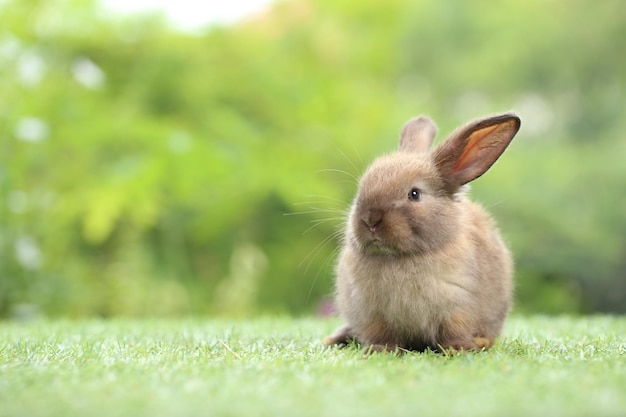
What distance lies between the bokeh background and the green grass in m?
2.94

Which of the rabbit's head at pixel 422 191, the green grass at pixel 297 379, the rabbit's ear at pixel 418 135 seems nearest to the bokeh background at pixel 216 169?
the rabbit's ear at pixel 418 135

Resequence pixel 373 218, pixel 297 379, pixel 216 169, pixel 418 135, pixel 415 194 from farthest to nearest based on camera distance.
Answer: pixel 216 169
pixel 418 135
pixel 415 194
pixel 373 218
pixel 297 379

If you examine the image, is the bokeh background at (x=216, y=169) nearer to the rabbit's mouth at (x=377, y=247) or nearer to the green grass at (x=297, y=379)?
the rabbit's mouth at (x=377, y=247)

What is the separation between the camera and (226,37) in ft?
27.6

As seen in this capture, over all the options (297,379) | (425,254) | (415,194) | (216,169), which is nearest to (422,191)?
(415,194)

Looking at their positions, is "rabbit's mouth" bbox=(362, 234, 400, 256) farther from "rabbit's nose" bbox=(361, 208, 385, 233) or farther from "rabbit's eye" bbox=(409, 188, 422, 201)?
"rabbit's eye" bbox=(409, 188, 422, 201)

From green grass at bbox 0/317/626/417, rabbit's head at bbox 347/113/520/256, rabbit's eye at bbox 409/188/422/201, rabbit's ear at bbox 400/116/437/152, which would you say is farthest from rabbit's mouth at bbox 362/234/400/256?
rabbit's ear at bbox 400/116/437/152

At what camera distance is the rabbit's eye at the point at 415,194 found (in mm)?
2982

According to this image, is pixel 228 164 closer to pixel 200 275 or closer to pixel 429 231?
pixel 200 275

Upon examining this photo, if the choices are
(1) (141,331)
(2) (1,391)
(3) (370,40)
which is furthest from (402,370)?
(3) (370,40)

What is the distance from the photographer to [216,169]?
671 cm

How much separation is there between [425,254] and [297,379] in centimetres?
93

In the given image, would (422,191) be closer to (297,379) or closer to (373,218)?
(373,218)

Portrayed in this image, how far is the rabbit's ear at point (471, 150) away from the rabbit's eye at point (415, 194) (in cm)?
16
